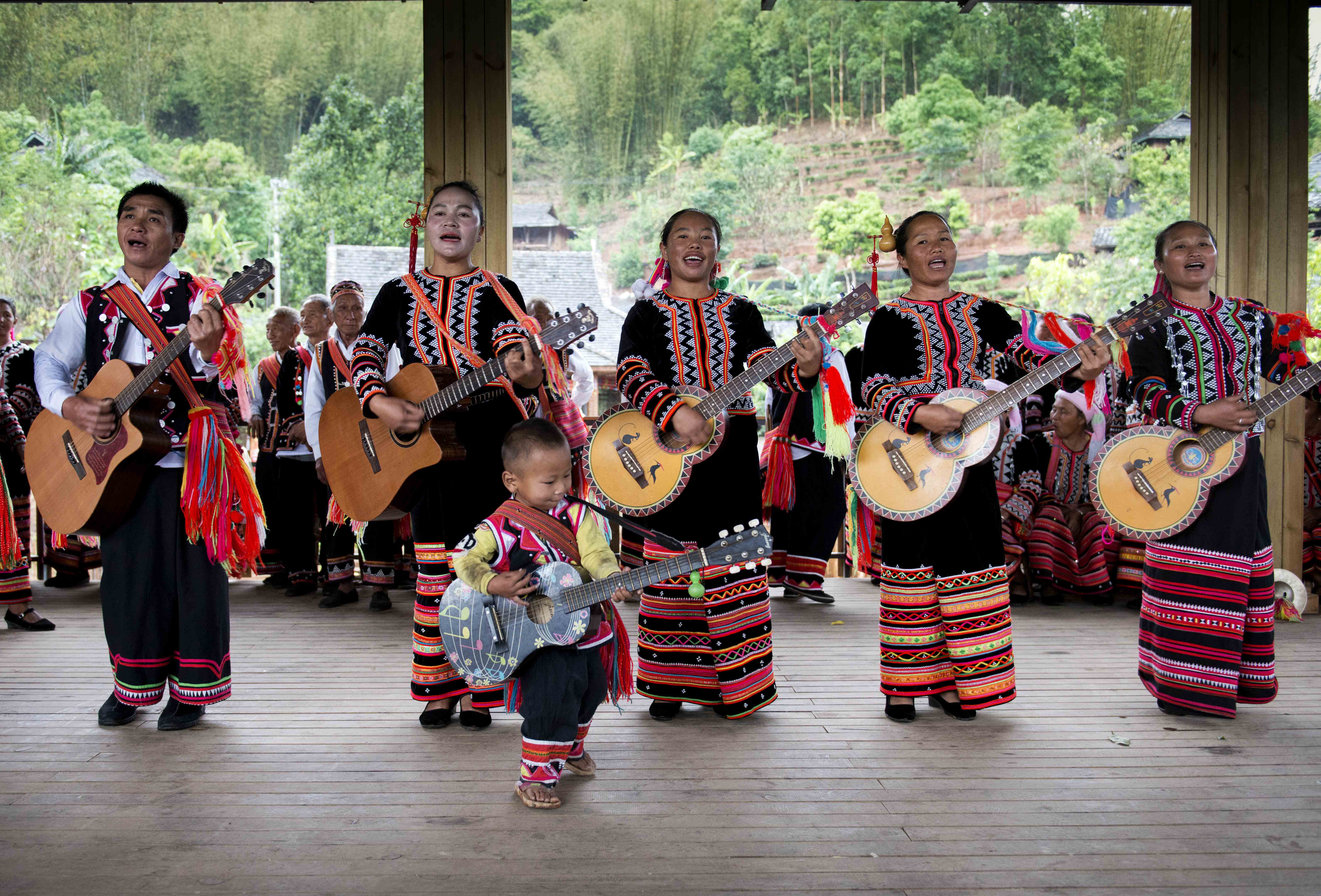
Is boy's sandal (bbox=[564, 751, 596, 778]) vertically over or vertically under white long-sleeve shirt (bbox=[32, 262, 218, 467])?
under

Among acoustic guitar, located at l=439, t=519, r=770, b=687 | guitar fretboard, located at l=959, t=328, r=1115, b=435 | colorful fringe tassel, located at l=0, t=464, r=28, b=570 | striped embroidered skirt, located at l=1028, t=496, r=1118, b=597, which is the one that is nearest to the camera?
acoustic guitar, located at l=439, t=519, r=770, b=687

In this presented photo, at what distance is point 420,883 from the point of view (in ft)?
→ 7.72

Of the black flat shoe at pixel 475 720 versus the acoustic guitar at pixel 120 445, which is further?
the black flat shoe at pixel 475 720

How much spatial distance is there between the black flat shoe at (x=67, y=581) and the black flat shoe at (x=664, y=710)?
4.24m

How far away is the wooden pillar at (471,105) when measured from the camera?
524cm

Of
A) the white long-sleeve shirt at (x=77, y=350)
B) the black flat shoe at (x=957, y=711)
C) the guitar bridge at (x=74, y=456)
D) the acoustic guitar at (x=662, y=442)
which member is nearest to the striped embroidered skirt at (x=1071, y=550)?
the black flat shoe at (x=957, y=711)

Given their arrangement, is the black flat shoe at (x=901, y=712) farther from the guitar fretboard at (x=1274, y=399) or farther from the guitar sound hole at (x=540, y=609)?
the guitar sound hole at (x=540, y=609)

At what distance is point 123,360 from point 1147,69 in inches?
1411

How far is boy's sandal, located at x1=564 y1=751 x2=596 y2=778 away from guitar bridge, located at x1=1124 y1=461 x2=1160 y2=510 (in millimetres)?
1947

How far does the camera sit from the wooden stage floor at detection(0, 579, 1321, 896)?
240 centimetres

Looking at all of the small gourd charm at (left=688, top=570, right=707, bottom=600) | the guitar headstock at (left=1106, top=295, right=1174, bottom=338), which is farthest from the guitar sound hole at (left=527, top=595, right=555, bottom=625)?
the guitar headstock at (left=1106, top=295, right=1174, bottom=338)

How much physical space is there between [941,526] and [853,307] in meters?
0.74

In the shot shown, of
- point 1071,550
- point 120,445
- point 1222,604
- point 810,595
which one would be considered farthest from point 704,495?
point 1071,550

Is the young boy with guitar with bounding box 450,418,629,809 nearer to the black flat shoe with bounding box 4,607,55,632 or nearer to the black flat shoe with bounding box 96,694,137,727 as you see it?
the black flat shoe with bounding box 96,694,137,727
